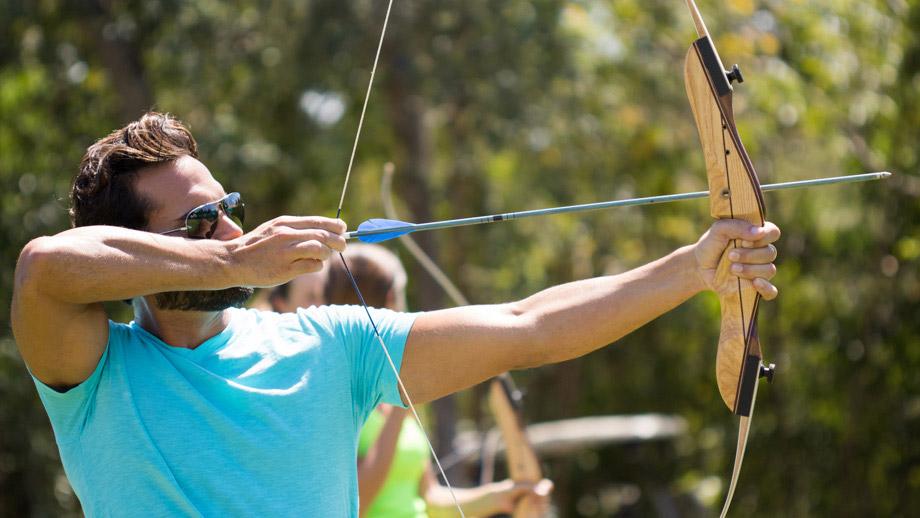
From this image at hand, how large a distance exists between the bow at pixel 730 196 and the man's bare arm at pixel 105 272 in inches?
24.4

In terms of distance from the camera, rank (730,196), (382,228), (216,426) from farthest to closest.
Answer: (382,228) < (730,196) < (216,426)

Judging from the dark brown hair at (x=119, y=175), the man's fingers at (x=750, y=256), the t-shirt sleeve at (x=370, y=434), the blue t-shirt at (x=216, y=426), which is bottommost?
the t-shirt sleeve at (x=370, y=434)

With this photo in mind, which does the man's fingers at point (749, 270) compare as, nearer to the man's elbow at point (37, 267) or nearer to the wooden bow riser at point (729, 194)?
the wooden bow riser at point (729, 194)

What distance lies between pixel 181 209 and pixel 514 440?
2029 millimetres

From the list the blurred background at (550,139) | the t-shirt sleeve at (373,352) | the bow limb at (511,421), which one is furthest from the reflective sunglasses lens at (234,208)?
the blurred background at (550,139)

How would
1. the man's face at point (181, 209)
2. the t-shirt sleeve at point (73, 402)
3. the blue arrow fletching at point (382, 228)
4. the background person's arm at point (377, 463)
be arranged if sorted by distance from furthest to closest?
the background person's arm at point (377, 463), the blue arrow fletching at point (382, 228), the man's face at point (181, 209), the t-shirt sleeve at point (73, 402)

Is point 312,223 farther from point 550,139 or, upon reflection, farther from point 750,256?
point 550,139

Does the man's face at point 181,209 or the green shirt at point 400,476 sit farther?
the green shirt at point 400,476

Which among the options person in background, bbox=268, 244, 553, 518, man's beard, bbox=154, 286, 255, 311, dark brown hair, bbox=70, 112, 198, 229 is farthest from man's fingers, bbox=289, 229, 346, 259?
person in background, bbox=268, 244, 553, 518

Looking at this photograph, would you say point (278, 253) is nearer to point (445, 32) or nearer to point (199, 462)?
point (199, 462)

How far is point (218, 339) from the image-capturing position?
175 centimetres

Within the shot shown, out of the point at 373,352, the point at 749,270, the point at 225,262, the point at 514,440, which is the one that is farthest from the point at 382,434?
the point at 749,270

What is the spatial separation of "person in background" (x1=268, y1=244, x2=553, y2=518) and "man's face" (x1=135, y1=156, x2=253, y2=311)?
0.88 m

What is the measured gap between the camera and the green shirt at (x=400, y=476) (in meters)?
2.62
